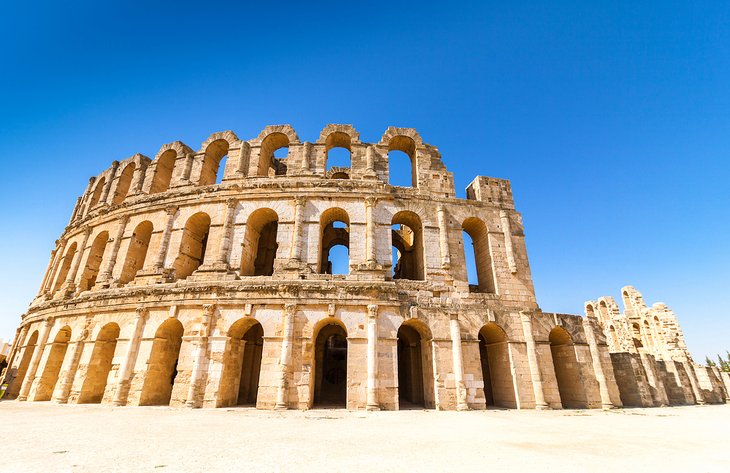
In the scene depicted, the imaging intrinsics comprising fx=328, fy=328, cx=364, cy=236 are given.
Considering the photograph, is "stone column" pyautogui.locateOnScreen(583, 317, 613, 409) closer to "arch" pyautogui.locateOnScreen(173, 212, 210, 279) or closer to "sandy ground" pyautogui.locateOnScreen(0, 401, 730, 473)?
"sandy ground" pyautogui.locateOnScreen(0, 401, 730, 473)

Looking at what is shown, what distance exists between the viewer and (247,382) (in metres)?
15.6

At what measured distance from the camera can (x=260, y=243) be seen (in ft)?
63.0

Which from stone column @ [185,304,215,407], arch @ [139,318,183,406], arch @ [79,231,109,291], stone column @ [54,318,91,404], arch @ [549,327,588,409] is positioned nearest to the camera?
stone column @ [185,304,215,407]

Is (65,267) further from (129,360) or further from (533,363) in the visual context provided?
(533,363)

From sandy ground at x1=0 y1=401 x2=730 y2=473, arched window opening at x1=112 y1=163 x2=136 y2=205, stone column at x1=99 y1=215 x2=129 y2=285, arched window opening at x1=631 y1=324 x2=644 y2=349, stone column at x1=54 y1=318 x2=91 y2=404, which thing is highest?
arched window opening at x1=112 y1=163 x2=136 y2=205

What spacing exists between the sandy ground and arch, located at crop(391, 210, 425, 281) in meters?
7.76

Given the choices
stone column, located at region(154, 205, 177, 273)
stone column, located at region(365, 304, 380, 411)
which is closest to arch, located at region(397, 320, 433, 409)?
stone column, located at region(365, 304, 380, 411)

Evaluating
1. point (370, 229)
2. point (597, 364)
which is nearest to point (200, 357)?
point (370, 229)

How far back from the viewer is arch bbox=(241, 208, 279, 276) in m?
15.7

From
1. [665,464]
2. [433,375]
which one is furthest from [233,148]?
[665,464]

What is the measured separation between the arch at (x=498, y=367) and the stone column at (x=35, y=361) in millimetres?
22634

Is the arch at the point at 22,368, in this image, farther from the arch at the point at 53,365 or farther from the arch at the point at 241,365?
the arch at the point at 241,365

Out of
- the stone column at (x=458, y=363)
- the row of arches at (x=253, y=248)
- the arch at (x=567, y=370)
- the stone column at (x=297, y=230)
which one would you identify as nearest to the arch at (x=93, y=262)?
the row of arches at (x=253, y=248)

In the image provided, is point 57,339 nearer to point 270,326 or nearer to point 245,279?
point 245,279
